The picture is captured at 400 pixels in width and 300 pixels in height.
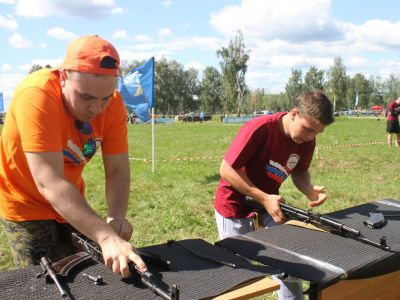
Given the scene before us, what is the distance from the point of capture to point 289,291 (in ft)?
7.68

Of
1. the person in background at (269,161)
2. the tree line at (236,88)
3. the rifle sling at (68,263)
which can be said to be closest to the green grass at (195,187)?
the person in background at (269,161)

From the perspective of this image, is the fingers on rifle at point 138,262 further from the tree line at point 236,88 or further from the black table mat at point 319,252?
the tree line at point 236,88

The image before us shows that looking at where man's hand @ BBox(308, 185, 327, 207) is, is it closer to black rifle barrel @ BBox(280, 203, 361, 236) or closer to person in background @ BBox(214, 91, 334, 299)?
person in background @ BBox(214, 91, 334, 299)

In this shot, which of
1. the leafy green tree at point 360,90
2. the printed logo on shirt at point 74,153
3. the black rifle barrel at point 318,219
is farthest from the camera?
the leafy green tree at point 360,90

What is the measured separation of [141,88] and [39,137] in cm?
702

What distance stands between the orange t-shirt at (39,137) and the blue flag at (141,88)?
20.9ft

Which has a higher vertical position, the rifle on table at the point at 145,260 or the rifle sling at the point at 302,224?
the rifle on table at the point at 145,260

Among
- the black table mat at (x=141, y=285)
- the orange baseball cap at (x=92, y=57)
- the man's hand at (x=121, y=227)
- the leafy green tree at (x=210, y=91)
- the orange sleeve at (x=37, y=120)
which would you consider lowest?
the black table mat at (x=141, y=285)

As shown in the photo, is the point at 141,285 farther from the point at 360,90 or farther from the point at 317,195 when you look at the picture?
the point at 360,90

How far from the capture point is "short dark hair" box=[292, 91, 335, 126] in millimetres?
2416

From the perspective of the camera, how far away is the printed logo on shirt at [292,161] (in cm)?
274

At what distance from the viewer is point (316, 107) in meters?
2.41

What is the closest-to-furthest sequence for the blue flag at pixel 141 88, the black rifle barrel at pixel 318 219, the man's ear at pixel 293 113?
the black rifle barrel at pixel 318 219 → the man's ear at pixel 293 113 → the blue flag at pixel 141 88

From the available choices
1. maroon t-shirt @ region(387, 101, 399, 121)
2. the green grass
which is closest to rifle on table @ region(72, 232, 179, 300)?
the green grass
